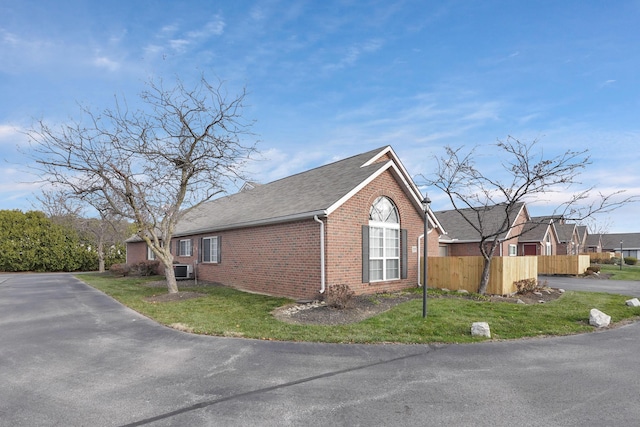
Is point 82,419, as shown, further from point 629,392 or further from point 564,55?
point 564,55

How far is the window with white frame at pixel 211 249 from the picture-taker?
17.8m

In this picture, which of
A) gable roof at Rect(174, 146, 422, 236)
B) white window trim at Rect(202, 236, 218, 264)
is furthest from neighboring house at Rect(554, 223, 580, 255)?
white window trim at Rect(202, 236, 218, 264)

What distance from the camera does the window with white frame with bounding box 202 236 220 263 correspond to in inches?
703

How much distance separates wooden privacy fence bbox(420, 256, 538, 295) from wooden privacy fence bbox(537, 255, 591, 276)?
13047 millimetres

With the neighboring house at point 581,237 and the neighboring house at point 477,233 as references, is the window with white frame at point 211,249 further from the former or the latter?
Result: the neighboring house at point 581,237

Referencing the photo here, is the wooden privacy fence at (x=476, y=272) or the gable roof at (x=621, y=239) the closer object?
the wooden privacy fence at (x=476, y=272)

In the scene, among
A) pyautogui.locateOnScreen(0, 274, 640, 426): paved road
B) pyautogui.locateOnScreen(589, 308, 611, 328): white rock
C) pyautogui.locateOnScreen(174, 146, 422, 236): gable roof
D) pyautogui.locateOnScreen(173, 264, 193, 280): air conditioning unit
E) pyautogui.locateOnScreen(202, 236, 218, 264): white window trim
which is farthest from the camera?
pyautogui.locateOnScreen(173, 264, 193, 280): air conditioning unit

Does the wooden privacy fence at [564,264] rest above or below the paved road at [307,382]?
below

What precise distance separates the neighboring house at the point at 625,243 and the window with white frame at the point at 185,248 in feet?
271

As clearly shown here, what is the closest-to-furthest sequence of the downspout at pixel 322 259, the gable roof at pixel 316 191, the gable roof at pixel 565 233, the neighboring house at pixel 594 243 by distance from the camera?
the downspout at pixel 322 259 < the gable roof at pixel 316 191 < the gable roof at pixel 565 233 < the neighboring house at pixel 594 243

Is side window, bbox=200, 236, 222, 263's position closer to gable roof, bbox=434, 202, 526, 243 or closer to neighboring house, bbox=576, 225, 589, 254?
gable roof, bbox=434, 202, 526, 243

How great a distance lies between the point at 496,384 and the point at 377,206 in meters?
9.05

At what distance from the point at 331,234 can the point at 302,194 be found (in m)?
3.58

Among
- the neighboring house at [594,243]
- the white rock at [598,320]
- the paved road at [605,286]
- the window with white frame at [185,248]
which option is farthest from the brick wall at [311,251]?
the neighboring house at [594,243]
